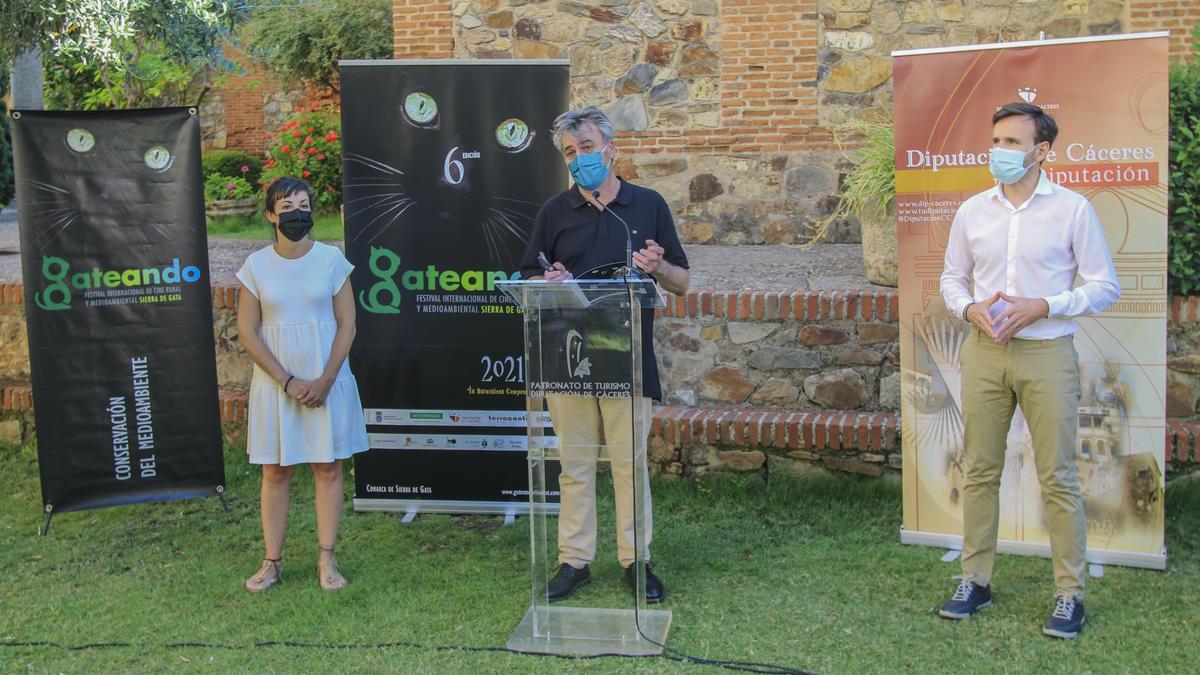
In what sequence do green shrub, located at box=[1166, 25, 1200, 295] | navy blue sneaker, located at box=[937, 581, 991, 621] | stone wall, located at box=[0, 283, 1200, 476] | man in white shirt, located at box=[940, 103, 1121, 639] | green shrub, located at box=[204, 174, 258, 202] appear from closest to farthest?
man in white shirt, located at box=[940, 103, 1121, 639] < navy blue sneaker, located at box=[937, 581, 991, 621] < green shrub, located at box=[1166, 25, 1200, 295] < stone wall, located at box=[0, 283, 1200, 476] < green shrub, located at box=[204, 174, 258, 202]

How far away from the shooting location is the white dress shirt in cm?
405

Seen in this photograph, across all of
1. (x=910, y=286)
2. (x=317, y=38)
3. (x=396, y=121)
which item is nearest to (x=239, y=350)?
(x=396, y=121)

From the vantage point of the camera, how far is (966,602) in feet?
14.3

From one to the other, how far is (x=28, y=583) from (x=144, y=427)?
3.36 ft

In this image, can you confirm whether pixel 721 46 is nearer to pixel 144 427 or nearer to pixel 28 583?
pixel 144 427

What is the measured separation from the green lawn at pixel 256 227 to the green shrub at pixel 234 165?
7.40 feet

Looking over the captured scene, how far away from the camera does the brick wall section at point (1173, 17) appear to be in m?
9.05

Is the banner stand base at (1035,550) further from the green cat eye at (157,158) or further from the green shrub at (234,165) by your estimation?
the green shrub at (234,165)

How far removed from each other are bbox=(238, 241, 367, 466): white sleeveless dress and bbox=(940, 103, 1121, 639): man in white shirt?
2.46 metres

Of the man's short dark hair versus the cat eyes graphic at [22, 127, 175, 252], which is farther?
the cat eyes graphic at [22, 127, 175, 252]

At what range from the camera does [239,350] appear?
7004 mm

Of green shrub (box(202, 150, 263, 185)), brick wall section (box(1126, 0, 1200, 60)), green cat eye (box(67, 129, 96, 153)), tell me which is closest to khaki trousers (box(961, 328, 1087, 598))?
green cat eye (box(67, 129, 96, 153))

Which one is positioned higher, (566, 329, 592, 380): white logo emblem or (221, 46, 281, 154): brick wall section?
(221, 46, 281, 154): brick wall section

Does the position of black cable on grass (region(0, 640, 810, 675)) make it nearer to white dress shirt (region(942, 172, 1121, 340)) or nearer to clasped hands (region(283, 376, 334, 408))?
clasped hands (region(283, 376, 334, 408))
